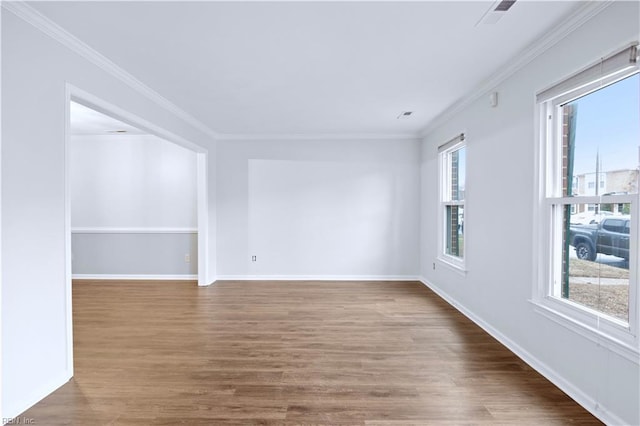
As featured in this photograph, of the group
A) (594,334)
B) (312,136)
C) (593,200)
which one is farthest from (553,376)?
(312,136)

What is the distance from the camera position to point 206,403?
2.11 meters

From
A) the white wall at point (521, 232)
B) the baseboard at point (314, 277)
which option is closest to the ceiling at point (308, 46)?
the white wall at point (521, 232)

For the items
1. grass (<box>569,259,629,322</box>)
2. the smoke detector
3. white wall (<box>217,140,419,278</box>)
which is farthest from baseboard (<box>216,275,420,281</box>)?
grass (<box>569,259,629,322</box>)

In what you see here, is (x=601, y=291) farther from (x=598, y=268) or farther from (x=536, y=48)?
(x=536, y=48)

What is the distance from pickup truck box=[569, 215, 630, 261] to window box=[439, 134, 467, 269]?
5.66 ft

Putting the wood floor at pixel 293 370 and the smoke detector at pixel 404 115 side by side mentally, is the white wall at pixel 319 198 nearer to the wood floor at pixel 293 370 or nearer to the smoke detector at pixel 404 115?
the smoke detector at pixel 404 115

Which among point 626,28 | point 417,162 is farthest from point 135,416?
point 417,162

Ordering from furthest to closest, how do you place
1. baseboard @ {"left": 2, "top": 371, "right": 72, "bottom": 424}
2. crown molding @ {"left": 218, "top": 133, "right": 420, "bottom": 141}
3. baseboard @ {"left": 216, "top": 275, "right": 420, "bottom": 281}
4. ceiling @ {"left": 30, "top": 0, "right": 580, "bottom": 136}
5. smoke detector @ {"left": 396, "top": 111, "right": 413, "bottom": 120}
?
baseboard @ {"left": 216, "top": 275, "right": 420, "bottom": 281}
crown molding @ {"left": 218, "top": 133, "right": 420, "bottom": 141}
smoke detector @ {"left": 396, "top": 111, "right": 413, "bottom": 120}
ceiling @ {"left": 30, "top": 0, "right": 580, "bottom": 136}
baseboard @ {"left": 2, "top": 371, "right": 72, "bottom": 424}

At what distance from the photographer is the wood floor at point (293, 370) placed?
200cm

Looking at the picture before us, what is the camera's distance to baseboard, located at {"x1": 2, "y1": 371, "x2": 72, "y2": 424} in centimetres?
192

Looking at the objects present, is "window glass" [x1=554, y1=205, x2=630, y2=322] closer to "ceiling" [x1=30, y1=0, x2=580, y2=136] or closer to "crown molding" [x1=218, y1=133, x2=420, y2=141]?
"ceiling" [x1=30, y1=0, x2=580, y2=136]

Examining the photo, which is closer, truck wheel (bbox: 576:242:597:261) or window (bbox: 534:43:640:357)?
window (bbox: 534:43:640:357)

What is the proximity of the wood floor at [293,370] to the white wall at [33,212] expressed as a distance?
0.26m

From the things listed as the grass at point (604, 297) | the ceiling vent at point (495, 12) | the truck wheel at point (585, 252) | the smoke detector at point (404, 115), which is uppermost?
the smoke detector at point (404, 115)
